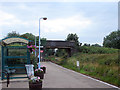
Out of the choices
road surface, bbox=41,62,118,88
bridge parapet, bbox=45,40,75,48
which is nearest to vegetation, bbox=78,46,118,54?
bridge parapet, bbox=45,40,75,48

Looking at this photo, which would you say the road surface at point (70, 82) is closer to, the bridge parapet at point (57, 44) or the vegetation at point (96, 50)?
the vegetation at point (96, 50)

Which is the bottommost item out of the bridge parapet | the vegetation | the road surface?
the road surface

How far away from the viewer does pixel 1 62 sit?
39.2 feet

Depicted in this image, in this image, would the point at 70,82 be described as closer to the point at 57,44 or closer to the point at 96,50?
the point at 96,50

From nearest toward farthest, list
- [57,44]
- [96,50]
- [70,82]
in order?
1. [70,82]
2. [96,50]
3. [57,44]

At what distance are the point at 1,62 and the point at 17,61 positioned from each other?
7.74 ft

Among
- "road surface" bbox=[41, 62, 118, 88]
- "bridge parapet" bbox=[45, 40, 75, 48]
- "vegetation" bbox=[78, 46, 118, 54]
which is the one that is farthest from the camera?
"bridge parapet" bbox=[45, 40, 75, 48]

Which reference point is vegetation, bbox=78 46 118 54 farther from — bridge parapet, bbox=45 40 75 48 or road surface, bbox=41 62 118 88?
road surface, bbox=41 62 118 88

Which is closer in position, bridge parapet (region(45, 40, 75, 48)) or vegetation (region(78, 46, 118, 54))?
vegetation (region(78, 46, 118, 54))

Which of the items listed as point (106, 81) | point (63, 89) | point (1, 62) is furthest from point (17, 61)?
point (106, 81)

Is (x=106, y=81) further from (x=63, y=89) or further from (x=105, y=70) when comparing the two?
(x=63, y=89)

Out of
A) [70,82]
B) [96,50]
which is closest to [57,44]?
[96,50]

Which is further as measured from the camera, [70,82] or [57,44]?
[57,44]

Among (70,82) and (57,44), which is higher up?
(57,44)
